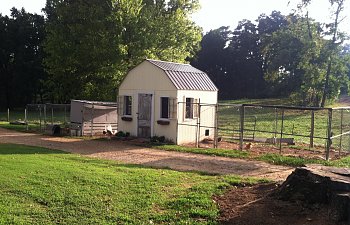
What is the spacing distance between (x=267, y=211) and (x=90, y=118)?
54.2 ft

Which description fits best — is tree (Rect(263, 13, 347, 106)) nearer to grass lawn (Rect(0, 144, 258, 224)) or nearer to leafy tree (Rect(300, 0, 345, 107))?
leafy tree (Rect(300, 0, 345, 107))

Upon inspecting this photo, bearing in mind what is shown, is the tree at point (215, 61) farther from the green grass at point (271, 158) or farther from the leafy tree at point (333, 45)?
the green grass at point (271, 158)

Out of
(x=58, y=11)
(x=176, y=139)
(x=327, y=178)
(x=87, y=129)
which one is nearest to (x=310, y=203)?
(x=327, y=178)

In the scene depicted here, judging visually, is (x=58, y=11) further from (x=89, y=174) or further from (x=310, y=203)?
(x=310, y=203)

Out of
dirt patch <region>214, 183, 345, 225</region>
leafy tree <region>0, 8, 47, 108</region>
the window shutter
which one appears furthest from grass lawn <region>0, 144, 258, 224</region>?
leafy tree <region>0, 8, 47, 108</region>

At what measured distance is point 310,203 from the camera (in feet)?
23.5

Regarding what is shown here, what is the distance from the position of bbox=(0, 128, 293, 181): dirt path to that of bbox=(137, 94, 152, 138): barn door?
65.7 inches

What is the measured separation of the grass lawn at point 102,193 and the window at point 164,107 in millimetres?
7302

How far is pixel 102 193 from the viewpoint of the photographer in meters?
8.34

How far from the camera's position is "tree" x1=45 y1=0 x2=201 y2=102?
89.8 ft

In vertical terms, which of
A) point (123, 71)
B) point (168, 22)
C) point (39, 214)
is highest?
point (168, 22)

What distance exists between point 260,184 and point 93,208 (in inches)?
171

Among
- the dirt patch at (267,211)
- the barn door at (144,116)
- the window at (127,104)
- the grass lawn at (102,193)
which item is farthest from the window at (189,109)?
the dirt patch at (267,211)

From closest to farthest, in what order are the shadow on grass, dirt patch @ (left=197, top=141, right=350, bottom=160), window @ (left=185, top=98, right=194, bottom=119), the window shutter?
the shadow on grass → dirt patch @ (left=197, top=141, right=350, bottom=160) → the window shutter → window @ (left=185, top=98, right=194, bottom=119)
